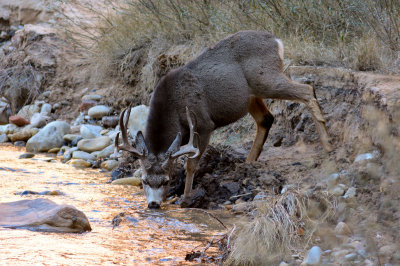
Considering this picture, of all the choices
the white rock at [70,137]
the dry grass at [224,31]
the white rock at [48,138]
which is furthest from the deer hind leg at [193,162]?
the white rock at [48,138]

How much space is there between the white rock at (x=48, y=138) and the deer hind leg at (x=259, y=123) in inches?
206

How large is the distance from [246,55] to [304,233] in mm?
3422

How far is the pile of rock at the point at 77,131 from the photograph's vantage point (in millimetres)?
10695

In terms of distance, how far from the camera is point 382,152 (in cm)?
550

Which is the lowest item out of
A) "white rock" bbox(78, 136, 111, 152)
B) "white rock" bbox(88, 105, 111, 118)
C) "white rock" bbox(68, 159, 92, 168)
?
"white rock" bbox(68, 159, 92, 168)

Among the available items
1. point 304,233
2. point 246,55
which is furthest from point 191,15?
point 304,233

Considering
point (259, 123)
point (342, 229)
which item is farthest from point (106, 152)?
point (342, 229)

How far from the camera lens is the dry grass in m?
8.11

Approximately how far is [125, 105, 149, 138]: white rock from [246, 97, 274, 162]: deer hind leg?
10.4 ft

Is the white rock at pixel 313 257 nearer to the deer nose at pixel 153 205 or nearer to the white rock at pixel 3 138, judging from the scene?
the deer nose at pixel 153 205

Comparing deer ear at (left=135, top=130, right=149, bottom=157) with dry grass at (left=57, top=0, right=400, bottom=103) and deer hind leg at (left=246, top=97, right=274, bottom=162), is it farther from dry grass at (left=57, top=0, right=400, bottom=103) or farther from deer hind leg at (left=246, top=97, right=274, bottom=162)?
dry grass at (left=57, top=0, right=400, bottom=103)

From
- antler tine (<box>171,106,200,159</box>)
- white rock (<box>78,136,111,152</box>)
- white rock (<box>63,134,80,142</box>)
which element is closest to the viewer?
antler tine (<box>171,106,200,159</box>)

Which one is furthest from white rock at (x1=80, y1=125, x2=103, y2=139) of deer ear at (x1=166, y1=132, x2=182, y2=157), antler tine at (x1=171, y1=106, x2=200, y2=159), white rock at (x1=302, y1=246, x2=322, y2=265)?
white rock at (x1=302, y1=246, x2=322, y2=265)

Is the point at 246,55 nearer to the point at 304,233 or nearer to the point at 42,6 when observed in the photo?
the point at 304,233
